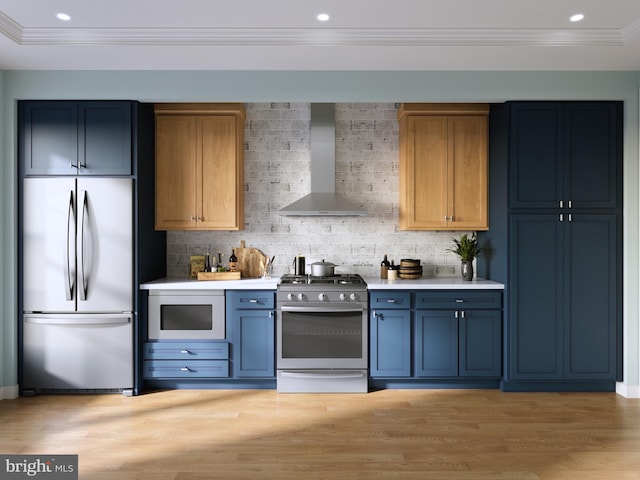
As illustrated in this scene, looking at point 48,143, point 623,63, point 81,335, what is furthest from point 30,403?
point 623,63

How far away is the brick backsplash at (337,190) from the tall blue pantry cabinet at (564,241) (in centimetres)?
88

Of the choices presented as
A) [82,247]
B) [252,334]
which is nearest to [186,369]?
[252,334]

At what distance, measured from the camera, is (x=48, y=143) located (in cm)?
406

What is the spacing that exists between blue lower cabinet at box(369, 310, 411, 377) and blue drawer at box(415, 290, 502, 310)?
0.55ft

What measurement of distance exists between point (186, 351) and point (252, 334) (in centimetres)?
57

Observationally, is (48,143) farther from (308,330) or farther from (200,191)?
(308,330)

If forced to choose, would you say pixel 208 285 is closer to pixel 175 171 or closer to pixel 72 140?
pixel 175 171

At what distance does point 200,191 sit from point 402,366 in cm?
233

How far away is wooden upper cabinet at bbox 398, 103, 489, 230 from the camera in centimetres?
453

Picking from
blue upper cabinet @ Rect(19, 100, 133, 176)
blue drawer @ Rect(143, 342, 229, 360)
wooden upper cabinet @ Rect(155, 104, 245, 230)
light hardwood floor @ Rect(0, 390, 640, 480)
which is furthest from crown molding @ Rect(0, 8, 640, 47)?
light hardwood floor @ Rect(0, 390, 640, 480)

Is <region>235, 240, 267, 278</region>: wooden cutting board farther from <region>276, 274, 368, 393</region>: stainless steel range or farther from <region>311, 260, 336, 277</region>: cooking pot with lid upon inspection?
<region>276, 274, 368, 393</region>: stainless steel range

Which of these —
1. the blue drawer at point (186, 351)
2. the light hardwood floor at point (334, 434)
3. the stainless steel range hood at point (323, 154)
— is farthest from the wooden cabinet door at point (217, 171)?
the light hardwood floor at point (334, 434)

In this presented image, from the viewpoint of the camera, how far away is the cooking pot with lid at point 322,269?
4.59 m

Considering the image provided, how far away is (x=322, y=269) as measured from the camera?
4590 millimetres
